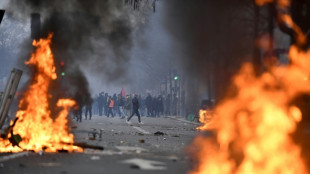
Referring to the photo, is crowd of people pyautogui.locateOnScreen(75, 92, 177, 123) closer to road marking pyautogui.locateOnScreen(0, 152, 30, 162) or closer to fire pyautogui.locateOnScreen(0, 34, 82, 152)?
fire pyautogui.locateOnScreen(0, 34, 82, 152)

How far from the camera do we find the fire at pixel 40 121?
50.9 feet

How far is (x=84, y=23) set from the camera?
78.1 feet

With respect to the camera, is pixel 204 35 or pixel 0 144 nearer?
pixel 204 35

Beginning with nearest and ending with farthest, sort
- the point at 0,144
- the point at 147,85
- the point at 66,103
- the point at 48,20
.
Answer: the point at 0,144 → the point at 66,103 → the point at 48,20 → the point at 147,85

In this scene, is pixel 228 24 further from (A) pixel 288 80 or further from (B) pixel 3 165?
(B) pixel 3 165

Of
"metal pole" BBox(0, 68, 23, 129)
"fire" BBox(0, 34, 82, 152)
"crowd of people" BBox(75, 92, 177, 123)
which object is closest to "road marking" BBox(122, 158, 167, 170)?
"fire" BBox(0, 34, 82, 152)

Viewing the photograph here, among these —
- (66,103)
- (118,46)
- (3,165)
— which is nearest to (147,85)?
(118,46)

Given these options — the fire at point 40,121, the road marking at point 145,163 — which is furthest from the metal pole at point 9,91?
the road marking at point 145,163

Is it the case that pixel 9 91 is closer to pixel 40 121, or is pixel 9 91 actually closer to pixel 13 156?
pixel 40 121

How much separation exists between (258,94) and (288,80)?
474 mm

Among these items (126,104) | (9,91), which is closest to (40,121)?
(9,91)

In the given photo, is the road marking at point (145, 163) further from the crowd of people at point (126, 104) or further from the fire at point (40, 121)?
the crowd of people at point (126, 104)

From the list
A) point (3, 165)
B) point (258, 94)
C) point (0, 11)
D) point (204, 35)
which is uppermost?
point (0, 11)

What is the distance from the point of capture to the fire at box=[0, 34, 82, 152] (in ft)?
50.9
